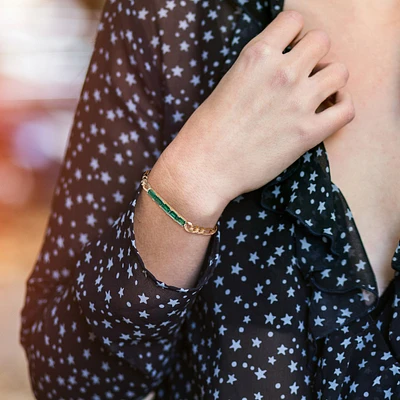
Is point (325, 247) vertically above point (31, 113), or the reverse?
point (325, 247)

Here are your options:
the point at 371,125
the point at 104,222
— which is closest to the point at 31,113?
the point at 104,222

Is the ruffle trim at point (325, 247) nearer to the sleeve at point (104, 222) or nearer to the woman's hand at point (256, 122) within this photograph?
the woman's hand at point (256, 122)

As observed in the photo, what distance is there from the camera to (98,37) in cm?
99

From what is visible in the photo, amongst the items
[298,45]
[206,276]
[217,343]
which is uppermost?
[298,45]

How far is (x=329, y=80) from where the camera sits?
0.78 meters

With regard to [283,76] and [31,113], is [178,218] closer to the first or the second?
[283,76]

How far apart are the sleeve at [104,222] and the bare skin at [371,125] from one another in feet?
0.78

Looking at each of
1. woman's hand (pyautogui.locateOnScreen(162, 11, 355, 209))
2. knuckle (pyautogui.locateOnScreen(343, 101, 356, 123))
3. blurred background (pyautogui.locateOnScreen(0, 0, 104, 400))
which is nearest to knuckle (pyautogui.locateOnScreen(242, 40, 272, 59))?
woman's hand (pyautogui.locateOnScreen(162, 11, 355, 209))

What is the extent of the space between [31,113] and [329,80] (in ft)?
12.6

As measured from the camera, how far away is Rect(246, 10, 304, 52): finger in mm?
774

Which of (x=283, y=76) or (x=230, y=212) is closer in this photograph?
(x=283, y=76)

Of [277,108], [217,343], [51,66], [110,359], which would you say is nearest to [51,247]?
[110,359]

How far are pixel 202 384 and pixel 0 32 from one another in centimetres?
424

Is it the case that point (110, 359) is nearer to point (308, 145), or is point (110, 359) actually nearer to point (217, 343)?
point (217, 343)
